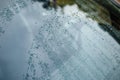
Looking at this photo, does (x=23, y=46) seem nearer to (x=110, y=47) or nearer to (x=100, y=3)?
(x=110, y=47)

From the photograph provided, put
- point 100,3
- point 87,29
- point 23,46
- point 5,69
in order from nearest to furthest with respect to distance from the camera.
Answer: point 5,69 < point 23,46 < point 87,29 < point 100,3

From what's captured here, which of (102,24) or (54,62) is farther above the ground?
(102,24)

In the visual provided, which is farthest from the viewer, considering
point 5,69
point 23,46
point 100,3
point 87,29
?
point 100,3

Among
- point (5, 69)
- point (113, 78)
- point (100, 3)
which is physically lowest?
point (5, 69)

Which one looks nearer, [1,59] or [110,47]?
[1,59]

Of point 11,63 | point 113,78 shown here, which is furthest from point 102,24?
point 11,63

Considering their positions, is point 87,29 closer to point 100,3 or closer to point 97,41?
point 97,41
